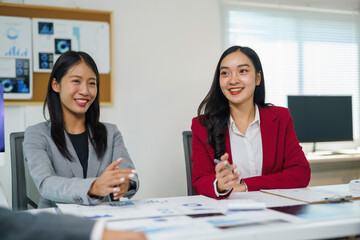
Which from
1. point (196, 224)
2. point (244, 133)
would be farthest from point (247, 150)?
point (196, 224)

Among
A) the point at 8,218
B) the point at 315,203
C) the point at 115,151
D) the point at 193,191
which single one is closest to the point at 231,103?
the point at 193,191

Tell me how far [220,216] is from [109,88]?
81.2 inches

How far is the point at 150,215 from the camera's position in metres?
1.09

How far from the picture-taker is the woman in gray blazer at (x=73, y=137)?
155 centimetres

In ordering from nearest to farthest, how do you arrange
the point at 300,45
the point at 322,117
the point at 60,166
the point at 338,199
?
the point at 338,199
the point at 60,166
the point at 322,117
the point at 300,45

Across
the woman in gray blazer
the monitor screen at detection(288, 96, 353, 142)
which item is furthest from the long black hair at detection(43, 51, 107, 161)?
the monitor screen at detection(288, 96, 353, 142)

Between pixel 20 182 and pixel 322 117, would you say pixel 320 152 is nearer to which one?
pixel 322 117

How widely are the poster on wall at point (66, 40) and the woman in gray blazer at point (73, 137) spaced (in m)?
1.10

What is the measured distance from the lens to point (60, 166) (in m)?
1.62

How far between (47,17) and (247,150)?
1.83 meters

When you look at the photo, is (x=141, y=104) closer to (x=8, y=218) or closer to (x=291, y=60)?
(x=291, y=60)

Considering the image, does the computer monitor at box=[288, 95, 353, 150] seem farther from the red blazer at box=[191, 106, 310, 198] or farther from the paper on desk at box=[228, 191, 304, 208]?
the paper on desk at box=[228, 191, 304, 208]

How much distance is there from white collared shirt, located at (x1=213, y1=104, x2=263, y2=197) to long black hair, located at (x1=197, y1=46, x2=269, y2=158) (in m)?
0.06

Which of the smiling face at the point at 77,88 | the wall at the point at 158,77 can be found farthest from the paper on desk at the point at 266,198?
the wall at the point at 158,77
